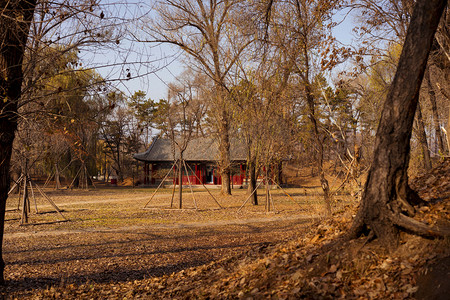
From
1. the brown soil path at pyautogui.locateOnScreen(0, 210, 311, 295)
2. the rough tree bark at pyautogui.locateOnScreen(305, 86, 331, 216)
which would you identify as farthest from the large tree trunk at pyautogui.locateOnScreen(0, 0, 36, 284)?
the rough tree bark at pyautogui.locateOnScreen(305, 86, 331, 216)

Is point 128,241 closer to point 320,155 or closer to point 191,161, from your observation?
point 320,155

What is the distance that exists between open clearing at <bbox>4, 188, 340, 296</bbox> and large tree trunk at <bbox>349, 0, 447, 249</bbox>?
3339mm

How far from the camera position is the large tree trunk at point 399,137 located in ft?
13.9

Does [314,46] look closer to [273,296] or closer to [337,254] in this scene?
[337,254]

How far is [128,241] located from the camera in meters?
9.69

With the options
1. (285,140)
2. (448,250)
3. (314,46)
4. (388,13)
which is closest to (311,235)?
(448,250)

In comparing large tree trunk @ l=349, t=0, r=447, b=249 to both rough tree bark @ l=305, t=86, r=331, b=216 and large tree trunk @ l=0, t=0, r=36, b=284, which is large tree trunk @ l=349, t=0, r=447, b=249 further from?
large tree trunk @ l=0, t=0, r=36, b=284

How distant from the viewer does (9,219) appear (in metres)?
14.2

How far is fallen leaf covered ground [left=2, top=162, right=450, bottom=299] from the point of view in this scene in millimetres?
3980

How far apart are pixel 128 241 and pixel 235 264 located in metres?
4.27

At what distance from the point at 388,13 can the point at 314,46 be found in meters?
2.40

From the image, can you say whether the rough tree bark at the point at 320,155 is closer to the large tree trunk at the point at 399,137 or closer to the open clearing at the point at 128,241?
the open clearing at the point at 128,241

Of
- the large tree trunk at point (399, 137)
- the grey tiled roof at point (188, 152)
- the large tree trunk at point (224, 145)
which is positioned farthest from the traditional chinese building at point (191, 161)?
the large tree trunk at point (399, 137)

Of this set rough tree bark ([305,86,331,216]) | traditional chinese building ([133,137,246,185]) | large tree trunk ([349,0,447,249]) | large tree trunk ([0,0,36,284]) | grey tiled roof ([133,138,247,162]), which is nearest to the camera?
large tree trunk ([349,0,447,249])
